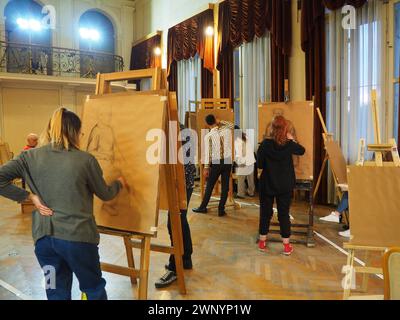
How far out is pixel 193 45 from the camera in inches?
332

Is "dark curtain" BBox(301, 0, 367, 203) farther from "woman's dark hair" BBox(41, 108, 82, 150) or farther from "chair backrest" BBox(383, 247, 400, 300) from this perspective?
"woman's dark hair" BBox(41, 108, 82, 150)

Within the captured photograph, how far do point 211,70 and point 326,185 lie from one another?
3.69 metres

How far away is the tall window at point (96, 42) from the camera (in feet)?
36.3

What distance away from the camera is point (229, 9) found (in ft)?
23.5

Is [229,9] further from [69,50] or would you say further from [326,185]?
[69,50]

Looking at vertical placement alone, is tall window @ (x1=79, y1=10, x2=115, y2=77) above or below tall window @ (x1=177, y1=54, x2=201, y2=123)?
above

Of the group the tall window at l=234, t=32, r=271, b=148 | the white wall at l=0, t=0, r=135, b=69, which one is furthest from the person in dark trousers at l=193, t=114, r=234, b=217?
the white wall at l=0, t=0, r=135, b=69

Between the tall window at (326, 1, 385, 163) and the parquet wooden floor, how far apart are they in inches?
62.2

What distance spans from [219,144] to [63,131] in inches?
137

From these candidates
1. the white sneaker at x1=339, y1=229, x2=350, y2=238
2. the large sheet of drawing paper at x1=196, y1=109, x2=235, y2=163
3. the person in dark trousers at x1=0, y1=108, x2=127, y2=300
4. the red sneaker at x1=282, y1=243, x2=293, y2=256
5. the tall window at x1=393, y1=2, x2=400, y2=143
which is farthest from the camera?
the large sheet of drawing paper at x1=196, y1=109, x2=235, y2=163

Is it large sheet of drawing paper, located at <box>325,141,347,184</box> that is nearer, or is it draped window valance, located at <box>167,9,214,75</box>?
large sheet of drawing paper, located at <box>325,141,347,184</box>

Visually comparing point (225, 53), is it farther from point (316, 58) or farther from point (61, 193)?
point (61, 193)

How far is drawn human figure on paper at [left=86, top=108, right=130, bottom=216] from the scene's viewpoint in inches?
86.2
